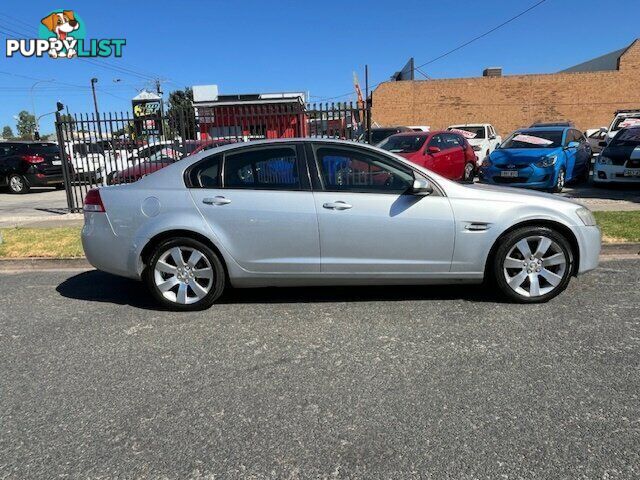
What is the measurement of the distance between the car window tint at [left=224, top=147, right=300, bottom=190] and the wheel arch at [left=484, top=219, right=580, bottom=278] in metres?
1.89

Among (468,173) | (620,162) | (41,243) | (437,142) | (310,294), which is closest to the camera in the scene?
(310,294)

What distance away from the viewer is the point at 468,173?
45.8ft

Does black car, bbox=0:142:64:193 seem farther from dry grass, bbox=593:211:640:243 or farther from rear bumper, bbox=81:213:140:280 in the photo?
dry grass, bbox=593:211:640:243

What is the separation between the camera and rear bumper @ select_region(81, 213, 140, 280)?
191 inches

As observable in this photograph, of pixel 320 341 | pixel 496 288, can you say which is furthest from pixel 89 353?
pixel 496 288

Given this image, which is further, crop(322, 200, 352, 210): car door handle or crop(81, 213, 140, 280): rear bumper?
crop(81, 213, 140, 280): rear bumper

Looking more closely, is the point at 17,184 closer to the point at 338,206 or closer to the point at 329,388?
the point at 338,206

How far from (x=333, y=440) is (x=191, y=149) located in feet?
30.5

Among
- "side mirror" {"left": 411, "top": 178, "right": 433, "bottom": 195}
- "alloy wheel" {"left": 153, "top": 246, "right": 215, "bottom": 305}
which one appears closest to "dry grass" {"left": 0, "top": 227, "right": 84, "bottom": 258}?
"alloy wheel" {"left": 153, "top": 246, "right": 215, "bottom": 305}

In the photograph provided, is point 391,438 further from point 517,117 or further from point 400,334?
point 517,117

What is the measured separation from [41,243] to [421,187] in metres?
6.10

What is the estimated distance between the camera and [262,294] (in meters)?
5.36

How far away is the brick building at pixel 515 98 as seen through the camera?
3212cm

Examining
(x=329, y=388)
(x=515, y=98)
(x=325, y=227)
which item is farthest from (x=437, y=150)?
(x=515, y=98)
